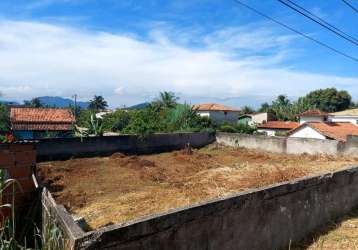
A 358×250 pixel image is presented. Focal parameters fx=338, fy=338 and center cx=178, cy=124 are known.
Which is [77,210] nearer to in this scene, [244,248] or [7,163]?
[7,163]

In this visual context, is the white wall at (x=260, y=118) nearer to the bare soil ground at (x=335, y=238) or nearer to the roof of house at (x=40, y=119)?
the roof of house at (x=40, y=119)

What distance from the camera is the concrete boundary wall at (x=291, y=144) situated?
16.3 metres

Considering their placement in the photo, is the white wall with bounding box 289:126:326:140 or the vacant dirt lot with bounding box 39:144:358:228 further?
the white wall with bounding box 289:126:326:140

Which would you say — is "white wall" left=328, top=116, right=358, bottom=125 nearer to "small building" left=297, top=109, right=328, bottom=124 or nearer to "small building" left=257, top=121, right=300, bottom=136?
"small building" left=297, top=109, right=328, bottom=124

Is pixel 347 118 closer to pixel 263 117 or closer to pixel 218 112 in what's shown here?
pixel 263 117

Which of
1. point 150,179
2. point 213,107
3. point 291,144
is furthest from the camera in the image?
point 213,107

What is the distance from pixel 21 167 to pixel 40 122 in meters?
Result: 20.2

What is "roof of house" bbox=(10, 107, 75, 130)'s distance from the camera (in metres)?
23.4

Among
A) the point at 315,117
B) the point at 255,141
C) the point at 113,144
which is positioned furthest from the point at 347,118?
the point at 113,144

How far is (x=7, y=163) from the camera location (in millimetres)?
5184

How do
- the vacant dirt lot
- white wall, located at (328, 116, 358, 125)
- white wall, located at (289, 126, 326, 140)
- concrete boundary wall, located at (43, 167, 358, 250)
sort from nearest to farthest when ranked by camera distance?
1. concrete boundary wall, located at (43, 167, 358, 250)
2. the vacant dirt lot
3. white wall, located at (289, 126, 326, 140)
4. white wall, located at (328, 116, 358, 125)

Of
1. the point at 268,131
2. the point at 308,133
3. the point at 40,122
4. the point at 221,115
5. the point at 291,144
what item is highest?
the point at 221,115

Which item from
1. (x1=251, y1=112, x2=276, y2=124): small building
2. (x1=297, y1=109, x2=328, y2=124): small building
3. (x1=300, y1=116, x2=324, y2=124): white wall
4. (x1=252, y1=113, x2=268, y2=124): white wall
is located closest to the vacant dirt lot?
(x1=300, y1=116, x2=324, y2=124): white wall

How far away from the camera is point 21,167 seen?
538 cm
